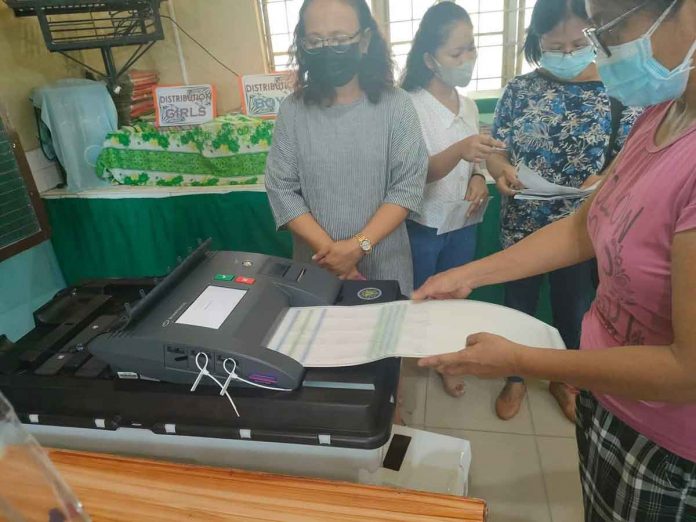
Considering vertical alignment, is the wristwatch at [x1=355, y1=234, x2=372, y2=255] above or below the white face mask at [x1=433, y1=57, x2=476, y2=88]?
below

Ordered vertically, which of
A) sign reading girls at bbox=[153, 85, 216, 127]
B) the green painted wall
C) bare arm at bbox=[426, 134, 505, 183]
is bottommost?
the green painted wall

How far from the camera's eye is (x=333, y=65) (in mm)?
1293

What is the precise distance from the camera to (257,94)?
2.43m

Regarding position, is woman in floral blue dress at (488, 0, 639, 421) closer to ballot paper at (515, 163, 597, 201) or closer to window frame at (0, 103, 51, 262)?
ballot paper at (515, 163, 597, 201)

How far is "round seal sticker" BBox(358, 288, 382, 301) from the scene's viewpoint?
0.98m

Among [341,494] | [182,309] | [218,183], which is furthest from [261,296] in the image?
[218,183]

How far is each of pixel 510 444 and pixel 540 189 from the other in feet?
3.14

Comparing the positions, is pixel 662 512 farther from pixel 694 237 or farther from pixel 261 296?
pixel 261 296

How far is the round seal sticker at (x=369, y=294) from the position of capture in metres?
0.98

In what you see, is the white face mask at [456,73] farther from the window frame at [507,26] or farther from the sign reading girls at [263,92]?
the window frame at [507,26]

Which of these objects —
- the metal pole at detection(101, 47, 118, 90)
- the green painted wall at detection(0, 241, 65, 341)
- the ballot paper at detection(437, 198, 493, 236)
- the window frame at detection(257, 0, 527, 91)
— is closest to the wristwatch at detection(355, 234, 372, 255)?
the ballot paper at detection(437, 198, 493, 236)

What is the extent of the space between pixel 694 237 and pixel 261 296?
64 centimetres

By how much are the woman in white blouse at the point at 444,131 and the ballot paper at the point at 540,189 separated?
128 millimetres

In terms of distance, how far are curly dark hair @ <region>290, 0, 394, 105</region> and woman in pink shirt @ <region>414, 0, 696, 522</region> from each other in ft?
2.21
